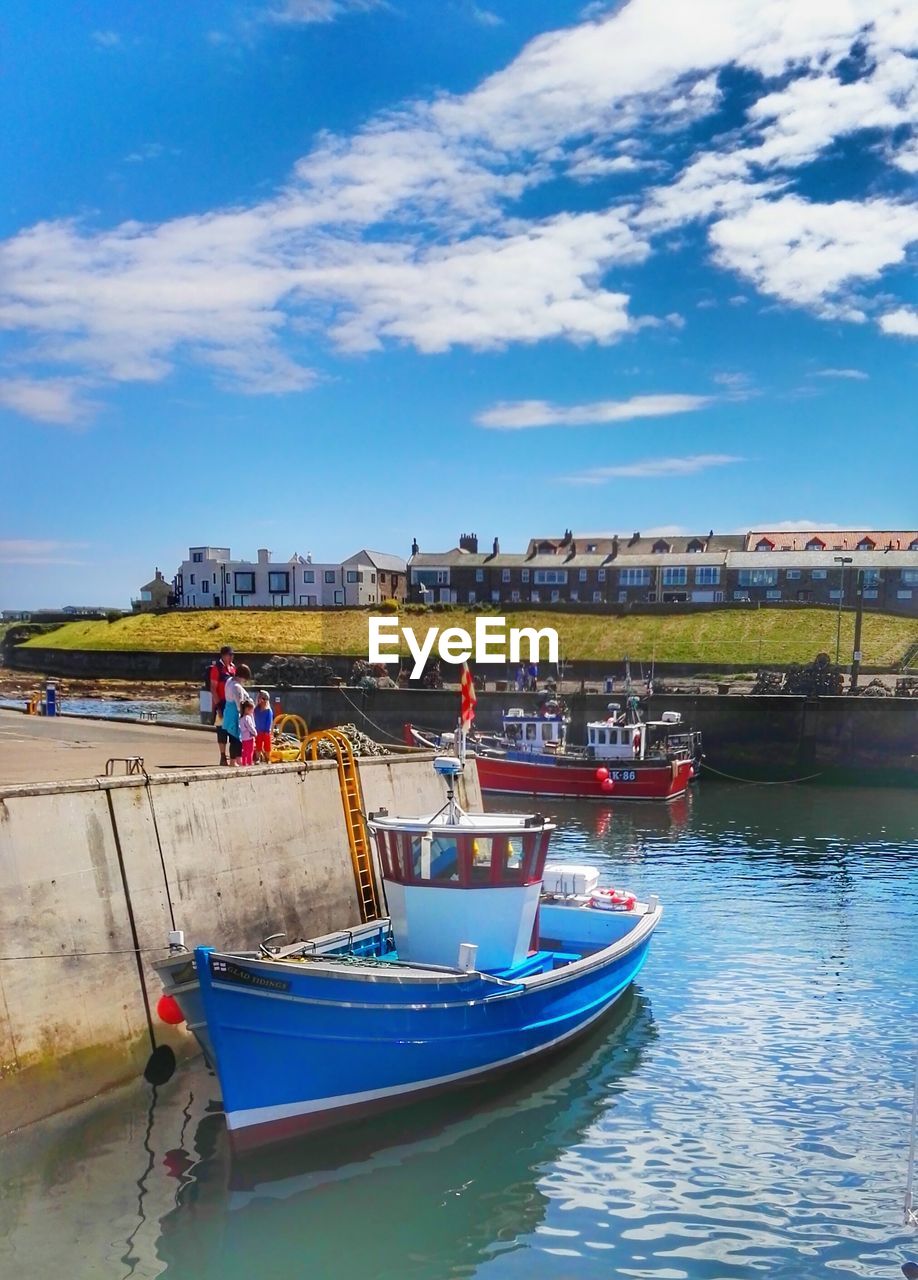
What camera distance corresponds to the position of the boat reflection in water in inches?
383

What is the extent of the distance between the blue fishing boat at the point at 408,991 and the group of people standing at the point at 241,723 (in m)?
3.67

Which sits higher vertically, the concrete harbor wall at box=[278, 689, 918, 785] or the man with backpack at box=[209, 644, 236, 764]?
the man with backpack at box=[209, 644, 236, 764]

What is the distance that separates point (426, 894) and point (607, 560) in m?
82.2

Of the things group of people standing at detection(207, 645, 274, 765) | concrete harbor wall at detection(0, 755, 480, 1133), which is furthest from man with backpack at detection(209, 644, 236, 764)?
concrete harbor wall at detection(0, 755, 480, 1133)

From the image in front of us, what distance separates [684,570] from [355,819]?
75.5m

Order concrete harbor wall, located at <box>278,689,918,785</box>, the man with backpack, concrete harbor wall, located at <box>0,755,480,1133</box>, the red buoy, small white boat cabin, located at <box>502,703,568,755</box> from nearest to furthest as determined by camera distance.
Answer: concrete harbor wall, located at <box>0,755,480,1133</box> < the red buoy < the man with backpack < small white boat cabin, located at <box>502,703,568,755</box> < concrete harbor wall, located at <box>278,689,918,785</box>

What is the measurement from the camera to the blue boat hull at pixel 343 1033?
36.7ft

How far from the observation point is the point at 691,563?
90625mm

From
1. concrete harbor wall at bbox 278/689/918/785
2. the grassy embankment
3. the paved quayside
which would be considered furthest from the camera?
the grassy embankment

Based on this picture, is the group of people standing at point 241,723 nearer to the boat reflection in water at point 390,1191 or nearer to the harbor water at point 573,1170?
the harbor water at point 573,1170

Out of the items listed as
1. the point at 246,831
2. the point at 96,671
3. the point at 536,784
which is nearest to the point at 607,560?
the point at 96,671

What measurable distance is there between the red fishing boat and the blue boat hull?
26.7 metres

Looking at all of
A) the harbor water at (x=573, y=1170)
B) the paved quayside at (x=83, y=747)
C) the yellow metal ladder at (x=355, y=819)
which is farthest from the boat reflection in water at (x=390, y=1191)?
the paved quayside at (x=83, y=747)

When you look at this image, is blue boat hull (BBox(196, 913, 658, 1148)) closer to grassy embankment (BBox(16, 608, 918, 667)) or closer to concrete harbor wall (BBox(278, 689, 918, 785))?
concrete harbor wall (BBox(278, 689, 918, 785))
